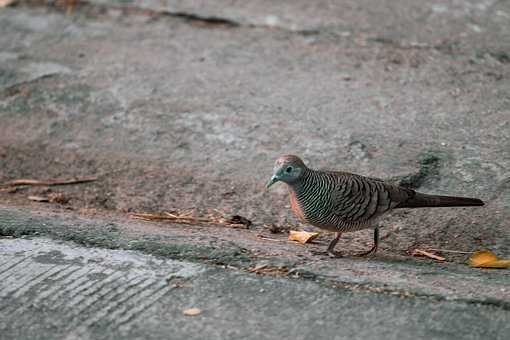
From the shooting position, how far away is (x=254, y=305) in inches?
149

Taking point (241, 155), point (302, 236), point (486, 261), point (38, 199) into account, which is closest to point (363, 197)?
point (302, 236)

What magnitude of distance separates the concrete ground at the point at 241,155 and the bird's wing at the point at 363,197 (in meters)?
0.25

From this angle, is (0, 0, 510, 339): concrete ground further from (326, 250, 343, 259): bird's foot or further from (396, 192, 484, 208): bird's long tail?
(396, 192, 484, 208): bird's long tail

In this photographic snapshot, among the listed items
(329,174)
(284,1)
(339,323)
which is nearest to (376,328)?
(339,323)

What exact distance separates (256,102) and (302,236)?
1.65 m

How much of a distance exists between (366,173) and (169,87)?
6.24 feet

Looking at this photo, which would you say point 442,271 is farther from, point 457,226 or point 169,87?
point 169,87

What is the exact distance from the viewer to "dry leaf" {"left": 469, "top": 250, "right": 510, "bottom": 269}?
438cm

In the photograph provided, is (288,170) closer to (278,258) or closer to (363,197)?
(363,197)

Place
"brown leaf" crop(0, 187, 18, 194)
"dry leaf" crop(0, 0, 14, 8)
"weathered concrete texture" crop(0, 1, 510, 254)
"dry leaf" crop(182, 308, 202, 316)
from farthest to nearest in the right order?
"dry leaf" crop(0, 0, 14, 8) < "brown leaf" crop(0, 187, 18, 194) < "weathered concrete texture" crop(0, 1, 510, 254) < "dry leaf" crop(182, 308, 202, 316)

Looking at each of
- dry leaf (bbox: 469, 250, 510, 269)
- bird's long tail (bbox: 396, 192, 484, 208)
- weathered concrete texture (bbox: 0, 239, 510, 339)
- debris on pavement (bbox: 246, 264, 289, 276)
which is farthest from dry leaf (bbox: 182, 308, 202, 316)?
dry leaf (bbox: 469, 250, 510, 269)

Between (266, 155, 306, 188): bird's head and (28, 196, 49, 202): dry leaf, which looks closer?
(266, 155, 306, 188): bird's head

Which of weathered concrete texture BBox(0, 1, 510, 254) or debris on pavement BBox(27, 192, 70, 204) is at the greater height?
weathered concrete texture BBox(0, 1, 510, 254)

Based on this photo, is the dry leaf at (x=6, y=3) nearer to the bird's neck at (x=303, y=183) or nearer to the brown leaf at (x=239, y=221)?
the brown leaf at (x=239, y=221)
